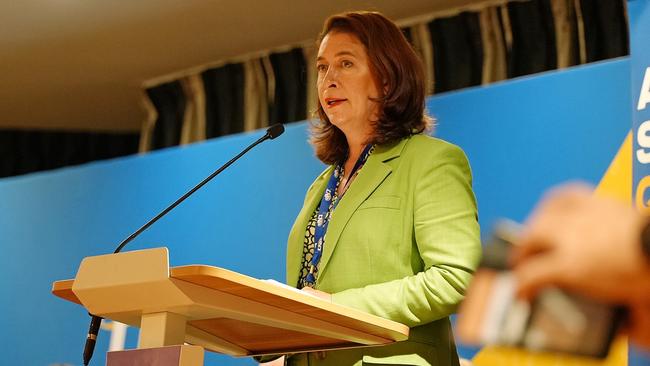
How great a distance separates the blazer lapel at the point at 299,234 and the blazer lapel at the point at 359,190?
3.9 inches

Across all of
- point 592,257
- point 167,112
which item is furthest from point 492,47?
point 592,257

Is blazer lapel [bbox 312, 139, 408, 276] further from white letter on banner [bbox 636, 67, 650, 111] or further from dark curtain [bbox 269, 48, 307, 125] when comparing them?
dark curtain [bbox 269, 48, 307, 125]

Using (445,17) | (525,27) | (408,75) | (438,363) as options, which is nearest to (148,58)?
(445,17)

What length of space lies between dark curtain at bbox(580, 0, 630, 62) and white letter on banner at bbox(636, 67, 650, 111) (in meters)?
1.45

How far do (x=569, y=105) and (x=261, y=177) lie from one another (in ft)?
4.05

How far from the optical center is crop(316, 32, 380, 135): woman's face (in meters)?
2.24

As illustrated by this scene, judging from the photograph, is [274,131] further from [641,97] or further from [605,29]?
[605,29]

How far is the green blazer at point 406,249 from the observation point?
187cm

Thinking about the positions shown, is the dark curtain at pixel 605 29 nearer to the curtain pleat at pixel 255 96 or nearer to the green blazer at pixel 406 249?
the curtain pleat at pixel 255 96

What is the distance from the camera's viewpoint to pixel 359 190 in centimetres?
208

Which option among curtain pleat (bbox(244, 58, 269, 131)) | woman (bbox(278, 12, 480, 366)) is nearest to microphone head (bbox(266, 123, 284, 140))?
woman (bbox(278, 12, 480, 366))

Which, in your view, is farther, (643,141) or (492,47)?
(492,47)

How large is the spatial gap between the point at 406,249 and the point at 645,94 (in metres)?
0.97

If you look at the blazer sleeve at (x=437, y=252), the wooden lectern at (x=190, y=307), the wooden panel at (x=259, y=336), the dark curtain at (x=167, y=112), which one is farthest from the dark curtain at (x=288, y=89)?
the wooden lectern at (x=190, y=307)
